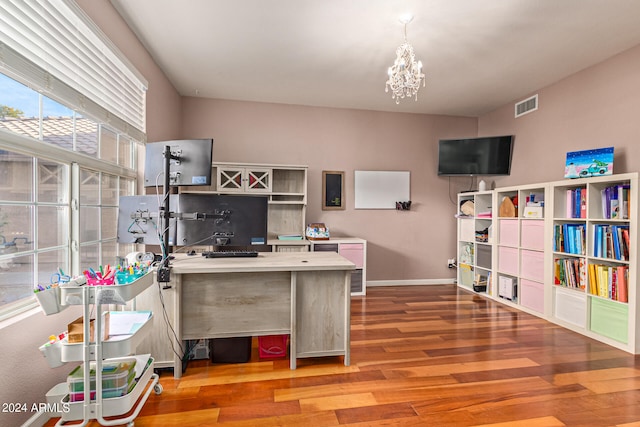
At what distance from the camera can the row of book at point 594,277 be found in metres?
2.85

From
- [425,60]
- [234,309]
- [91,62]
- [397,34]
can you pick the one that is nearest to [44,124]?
[91,62]

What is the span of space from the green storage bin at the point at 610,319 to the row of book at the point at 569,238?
51 cm

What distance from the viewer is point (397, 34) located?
9.45ft

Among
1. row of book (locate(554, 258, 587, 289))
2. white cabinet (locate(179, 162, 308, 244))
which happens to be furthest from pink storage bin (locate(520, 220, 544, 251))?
white cabinet (locate(179, 162, 308, 244))

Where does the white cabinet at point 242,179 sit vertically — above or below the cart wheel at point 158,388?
above

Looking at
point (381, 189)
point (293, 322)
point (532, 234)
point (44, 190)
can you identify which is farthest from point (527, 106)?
point (44, 190)

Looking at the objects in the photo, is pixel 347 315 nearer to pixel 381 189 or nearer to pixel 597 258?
pixel 597 258

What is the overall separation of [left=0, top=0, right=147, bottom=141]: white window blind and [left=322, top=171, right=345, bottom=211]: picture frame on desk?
2727 mm

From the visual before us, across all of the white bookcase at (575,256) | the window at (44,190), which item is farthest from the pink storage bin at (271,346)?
the white bookcase at (575,256)

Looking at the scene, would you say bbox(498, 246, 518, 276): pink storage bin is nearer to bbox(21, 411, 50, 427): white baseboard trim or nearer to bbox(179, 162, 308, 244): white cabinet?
bbox(179, 162, 308, 244): white cabinet

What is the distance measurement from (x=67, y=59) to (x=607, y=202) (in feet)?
14.6

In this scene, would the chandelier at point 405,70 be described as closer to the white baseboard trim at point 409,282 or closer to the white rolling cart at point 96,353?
the white rolling cart at point 96,353

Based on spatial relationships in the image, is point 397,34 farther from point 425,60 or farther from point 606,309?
point 606,309

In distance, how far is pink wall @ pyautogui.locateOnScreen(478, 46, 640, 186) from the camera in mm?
3104
